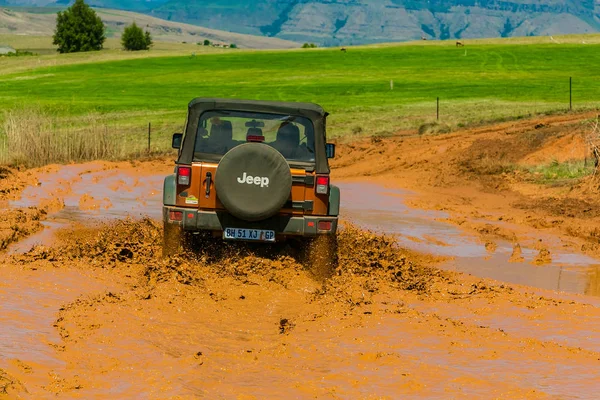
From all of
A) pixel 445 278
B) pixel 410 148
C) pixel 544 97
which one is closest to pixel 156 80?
pixel 544 97

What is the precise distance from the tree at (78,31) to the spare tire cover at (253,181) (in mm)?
130650

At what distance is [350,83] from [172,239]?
54642 mm

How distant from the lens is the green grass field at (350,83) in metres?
46.9

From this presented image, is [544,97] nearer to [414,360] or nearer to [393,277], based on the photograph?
[393,277]

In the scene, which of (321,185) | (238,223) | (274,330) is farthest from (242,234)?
(274,330)

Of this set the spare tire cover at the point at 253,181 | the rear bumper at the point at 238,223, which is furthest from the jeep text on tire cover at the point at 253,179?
the rear bumper at the point at 238,223

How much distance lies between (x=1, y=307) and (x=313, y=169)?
12.0 feet

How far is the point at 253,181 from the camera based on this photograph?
10547 millimetres

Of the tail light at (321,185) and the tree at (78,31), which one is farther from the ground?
the tail light at (321,185)

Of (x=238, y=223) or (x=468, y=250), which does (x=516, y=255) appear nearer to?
(x=468, y=250)

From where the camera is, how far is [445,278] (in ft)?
40.5

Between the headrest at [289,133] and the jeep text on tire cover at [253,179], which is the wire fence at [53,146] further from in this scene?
the jeep text on tire cover at [253,179]

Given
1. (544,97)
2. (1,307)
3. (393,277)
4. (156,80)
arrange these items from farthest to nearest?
(156,80), (544,97), (393,277), (1,307)

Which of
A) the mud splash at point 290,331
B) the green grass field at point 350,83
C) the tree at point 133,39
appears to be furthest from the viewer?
the tree at point 133,39
